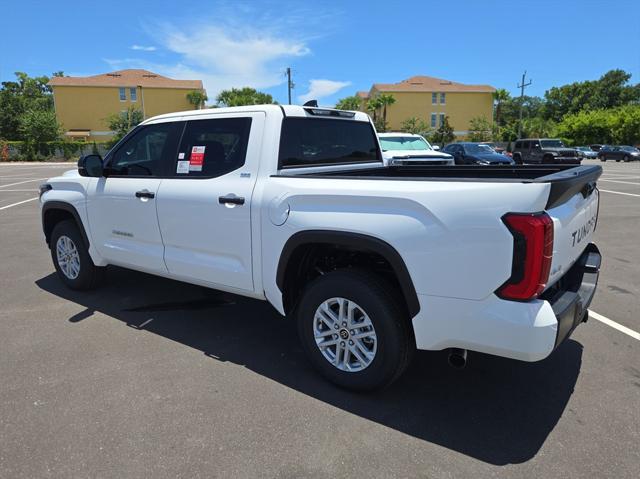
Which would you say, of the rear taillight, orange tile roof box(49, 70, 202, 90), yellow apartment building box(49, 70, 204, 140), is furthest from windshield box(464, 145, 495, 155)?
orange tile roof box(49, 70, 202, 90)

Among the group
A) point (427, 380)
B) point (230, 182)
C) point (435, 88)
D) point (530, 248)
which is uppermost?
point (435, 88)

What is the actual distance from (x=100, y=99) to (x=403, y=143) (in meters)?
58.6

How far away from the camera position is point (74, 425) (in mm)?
2885

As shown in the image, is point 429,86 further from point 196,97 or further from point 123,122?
point 123,122

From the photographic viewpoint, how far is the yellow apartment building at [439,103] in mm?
68375

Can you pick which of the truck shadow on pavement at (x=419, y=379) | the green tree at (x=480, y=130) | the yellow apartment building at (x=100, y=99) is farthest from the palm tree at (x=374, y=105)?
the truck shadow on pavement at (x=419, y=379)

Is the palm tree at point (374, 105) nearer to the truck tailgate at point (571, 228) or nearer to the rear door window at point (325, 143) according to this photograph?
the rear door window at point (325, 143)

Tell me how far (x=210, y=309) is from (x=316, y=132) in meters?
2.09

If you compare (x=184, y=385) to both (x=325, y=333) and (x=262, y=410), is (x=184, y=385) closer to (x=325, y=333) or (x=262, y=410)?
(x=262, y=410)

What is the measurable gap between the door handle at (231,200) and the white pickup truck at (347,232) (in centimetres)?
1

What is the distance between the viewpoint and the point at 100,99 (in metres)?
62.1

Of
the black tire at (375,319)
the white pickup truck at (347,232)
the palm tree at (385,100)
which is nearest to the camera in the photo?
the white pickup truck at (347,232)

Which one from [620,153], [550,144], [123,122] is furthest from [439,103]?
[550,144]

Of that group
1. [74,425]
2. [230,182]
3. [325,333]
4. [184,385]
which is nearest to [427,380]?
[325,333]
